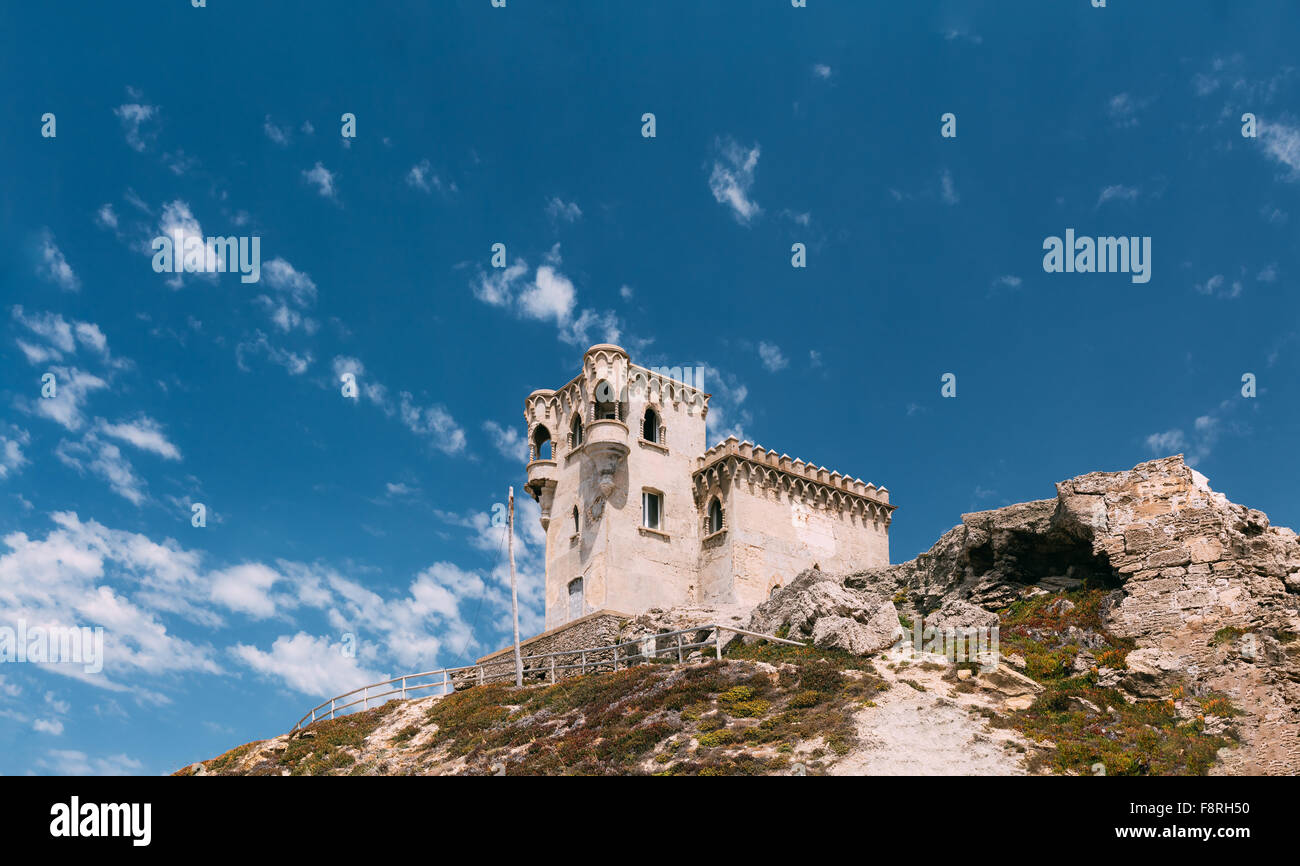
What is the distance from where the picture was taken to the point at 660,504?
47031 millimetres

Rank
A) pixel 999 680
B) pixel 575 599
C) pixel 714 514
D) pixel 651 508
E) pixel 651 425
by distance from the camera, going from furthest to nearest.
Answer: pixel 651 425 < pixel 714 514 < pixel 651 508 < pixel 575 599 < pixel 999 680

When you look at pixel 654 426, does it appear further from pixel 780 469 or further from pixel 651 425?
pixel 780 469

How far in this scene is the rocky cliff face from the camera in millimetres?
21953

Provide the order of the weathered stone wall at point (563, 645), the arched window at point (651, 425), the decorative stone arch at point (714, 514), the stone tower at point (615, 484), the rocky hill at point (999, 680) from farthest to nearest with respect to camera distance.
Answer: the arched window at point (651, 425) < the decorative stone arch at point (714, 514) < the stone tower at point (615, 484) < the weathered stone wall at point (563, 645) < the rocky hill at point (999, 680)

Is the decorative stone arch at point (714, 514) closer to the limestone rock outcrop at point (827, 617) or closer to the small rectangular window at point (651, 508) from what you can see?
the small rectangular window at point (651, 508)

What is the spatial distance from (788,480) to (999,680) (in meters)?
24.9

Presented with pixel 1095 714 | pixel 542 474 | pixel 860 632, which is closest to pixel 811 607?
pixel 860 632

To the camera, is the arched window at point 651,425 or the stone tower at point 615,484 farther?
the arched window at point 651,425

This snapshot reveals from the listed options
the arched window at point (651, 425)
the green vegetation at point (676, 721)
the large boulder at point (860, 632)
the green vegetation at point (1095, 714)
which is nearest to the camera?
the green vegetation at point (1095, 714)

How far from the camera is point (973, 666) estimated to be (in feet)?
81.9

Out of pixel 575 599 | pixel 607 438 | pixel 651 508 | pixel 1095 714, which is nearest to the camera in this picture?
pixel 1095 714

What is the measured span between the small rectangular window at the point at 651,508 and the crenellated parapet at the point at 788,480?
203 cm

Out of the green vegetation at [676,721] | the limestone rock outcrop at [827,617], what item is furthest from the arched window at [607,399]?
the green vegetation at [676,721]

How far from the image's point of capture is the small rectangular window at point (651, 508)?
46.2 metres
